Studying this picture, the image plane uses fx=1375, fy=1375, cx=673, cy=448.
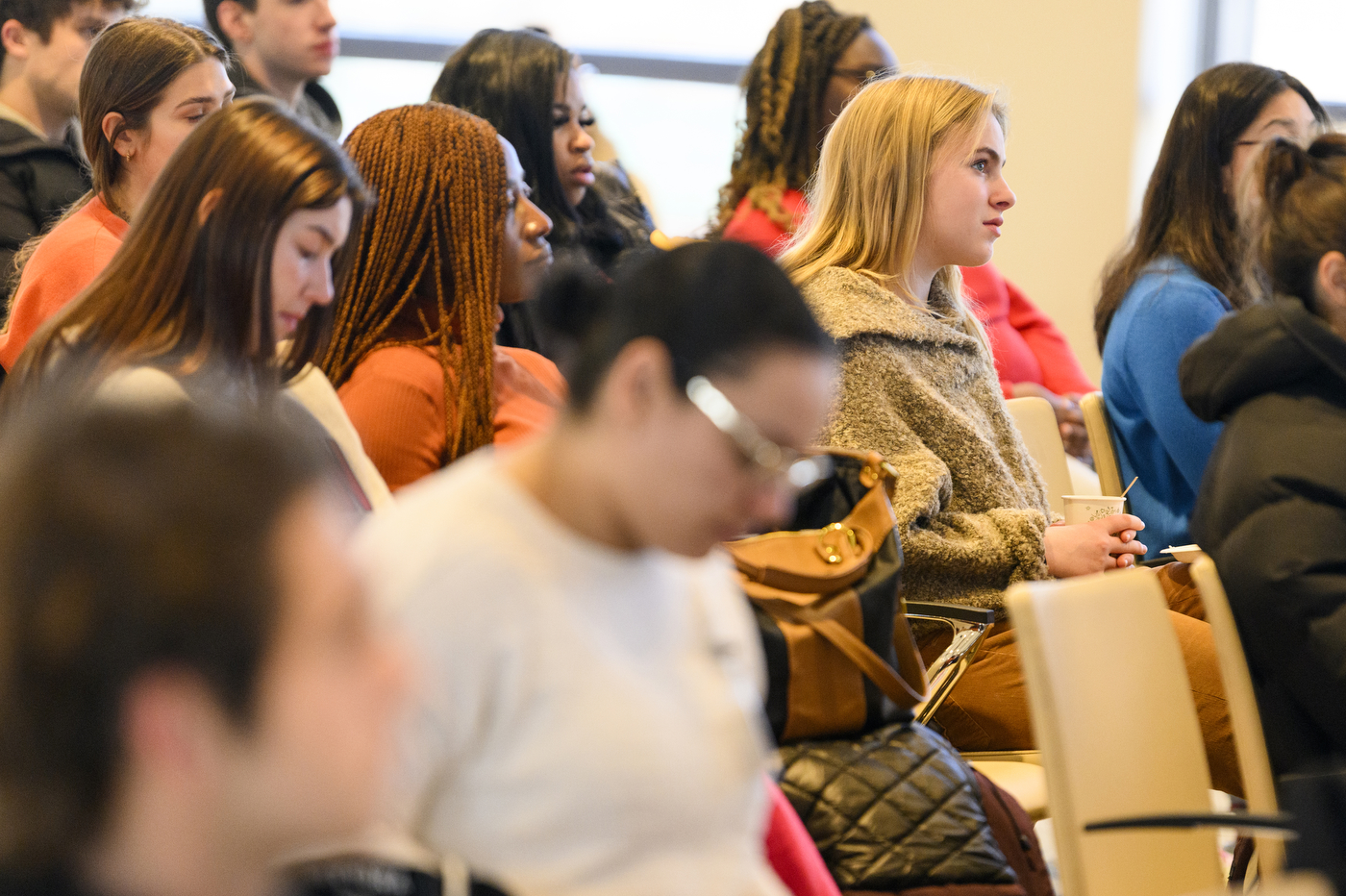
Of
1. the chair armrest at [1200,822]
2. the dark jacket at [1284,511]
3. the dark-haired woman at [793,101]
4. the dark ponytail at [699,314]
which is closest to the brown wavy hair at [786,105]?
the dark-haired woman at [793,101]

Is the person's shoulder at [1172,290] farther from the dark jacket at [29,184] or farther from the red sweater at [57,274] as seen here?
the dark jacket at [29,184]

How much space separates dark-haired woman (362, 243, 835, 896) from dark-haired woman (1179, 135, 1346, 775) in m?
0.97

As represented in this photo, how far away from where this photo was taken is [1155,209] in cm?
312

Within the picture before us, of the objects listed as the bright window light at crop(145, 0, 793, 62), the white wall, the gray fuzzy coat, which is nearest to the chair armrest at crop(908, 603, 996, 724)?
the gray fuzzy coat

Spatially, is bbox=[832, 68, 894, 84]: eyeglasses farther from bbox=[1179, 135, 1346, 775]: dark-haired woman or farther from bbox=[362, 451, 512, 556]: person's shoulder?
bbox=[362, 451, 512, 556]: person's shoulder

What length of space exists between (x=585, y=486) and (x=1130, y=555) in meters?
1.51

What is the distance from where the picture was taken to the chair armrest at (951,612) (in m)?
2.12

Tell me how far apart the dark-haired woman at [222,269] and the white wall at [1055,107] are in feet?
11.5

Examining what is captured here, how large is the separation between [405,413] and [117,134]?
72 cm

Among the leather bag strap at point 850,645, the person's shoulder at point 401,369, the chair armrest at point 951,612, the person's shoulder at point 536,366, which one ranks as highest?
the person's shoulder at point 401,369

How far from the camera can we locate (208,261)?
1.62 metres

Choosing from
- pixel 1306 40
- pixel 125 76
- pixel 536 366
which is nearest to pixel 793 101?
pixel 536 366

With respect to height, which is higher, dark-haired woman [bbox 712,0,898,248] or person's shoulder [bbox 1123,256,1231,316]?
dark-haired woman [bbox 712,0,898,248]

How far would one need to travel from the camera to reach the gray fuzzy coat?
7.50 feet
